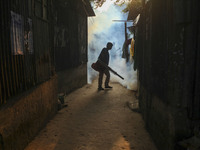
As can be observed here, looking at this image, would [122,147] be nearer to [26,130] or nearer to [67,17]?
[26,130]

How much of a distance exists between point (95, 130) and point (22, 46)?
9.19 ft

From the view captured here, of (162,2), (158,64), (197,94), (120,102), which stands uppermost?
(162,2)

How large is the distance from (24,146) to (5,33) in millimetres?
2367

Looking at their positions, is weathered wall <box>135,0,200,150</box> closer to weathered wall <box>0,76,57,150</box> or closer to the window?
weathered wall <box>0,76,57,150</box>

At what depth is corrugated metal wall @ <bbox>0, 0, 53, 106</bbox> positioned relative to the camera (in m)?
3.01

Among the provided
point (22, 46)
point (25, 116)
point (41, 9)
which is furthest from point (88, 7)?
point (25, 116)

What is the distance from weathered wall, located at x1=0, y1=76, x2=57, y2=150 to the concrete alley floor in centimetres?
28

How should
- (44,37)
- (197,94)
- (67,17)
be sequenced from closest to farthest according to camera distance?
(197,94), (44,37), (67,17)

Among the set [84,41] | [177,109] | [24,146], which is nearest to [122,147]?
[177,109]

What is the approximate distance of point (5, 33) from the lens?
3.03 meters

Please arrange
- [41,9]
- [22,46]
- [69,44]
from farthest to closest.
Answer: [69,44] → [41,9] → [22,46]

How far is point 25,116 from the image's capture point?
3.79 metres

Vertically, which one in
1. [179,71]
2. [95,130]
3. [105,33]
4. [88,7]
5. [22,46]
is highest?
[105,33]

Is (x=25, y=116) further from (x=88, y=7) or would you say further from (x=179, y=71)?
(x=88, y=7)
